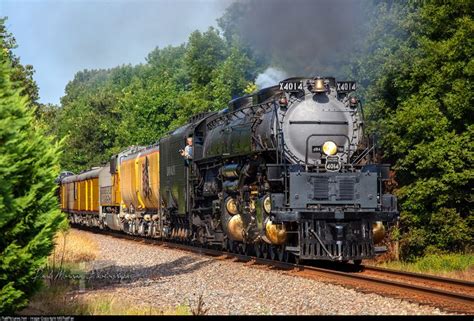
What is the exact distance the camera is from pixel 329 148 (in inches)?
703

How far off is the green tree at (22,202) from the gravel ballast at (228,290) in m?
2.58

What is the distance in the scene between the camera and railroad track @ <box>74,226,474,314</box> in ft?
39.5

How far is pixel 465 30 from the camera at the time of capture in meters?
24.1

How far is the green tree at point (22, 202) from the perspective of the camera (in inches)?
371

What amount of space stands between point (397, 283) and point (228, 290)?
3.18 metres

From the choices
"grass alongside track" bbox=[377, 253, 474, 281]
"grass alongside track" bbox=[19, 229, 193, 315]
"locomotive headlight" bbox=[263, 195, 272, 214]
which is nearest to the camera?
"grass alongside track" bbox=[19, 229, 193, 315]

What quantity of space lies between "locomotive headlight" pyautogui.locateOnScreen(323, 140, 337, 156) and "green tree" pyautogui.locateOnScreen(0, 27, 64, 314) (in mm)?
8256

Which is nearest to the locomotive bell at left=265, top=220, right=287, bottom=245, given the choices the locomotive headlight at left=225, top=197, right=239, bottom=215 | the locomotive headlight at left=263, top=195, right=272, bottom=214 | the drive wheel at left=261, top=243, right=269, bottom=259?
the locomotive headlight at left=263, top=195, right=272, bottom=214

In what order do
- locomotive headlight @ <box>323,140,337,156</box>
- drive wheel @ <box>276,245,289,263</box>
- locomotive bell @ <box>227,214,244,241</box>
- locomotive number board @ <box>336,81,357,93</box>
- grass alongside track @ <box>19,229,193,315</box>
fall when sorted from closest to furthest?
grass alongside track @ <box>19,229,193,315</box> → locomotive headlight @ <box>323,140,337,156</box> → locomotive number board @ <box>336,81,357,93</box> → drive wheel @ <box>276,245,289,263</box> → locomotive bell @ <box>227,214,244,241</box>

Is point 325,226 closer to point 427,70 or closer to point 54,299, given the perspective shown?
point 54,299

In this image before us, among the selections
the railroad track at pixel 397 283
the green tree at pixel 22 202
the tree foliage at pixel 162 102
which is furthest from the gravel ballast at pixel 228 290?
the tree foliage at pixel 162 102

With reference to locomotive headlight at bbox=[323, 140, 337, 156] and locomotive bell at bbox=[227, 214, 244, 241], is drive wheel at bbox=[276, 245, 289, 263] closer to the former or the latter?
locomotive bell at bbox=[227, 214, 244, 241]

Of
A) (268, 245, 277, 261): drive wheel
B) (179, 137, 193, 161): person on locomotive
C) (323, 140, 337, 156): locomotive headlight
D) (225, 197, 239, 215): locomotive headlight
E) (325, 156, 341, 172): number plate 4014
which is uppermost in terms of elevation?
(179, 137, 193, 161): person on locomotive

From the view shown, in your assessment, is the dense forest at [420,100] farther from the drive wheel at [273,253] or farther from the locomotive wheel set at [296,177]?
the drive wheel at [273,253]
